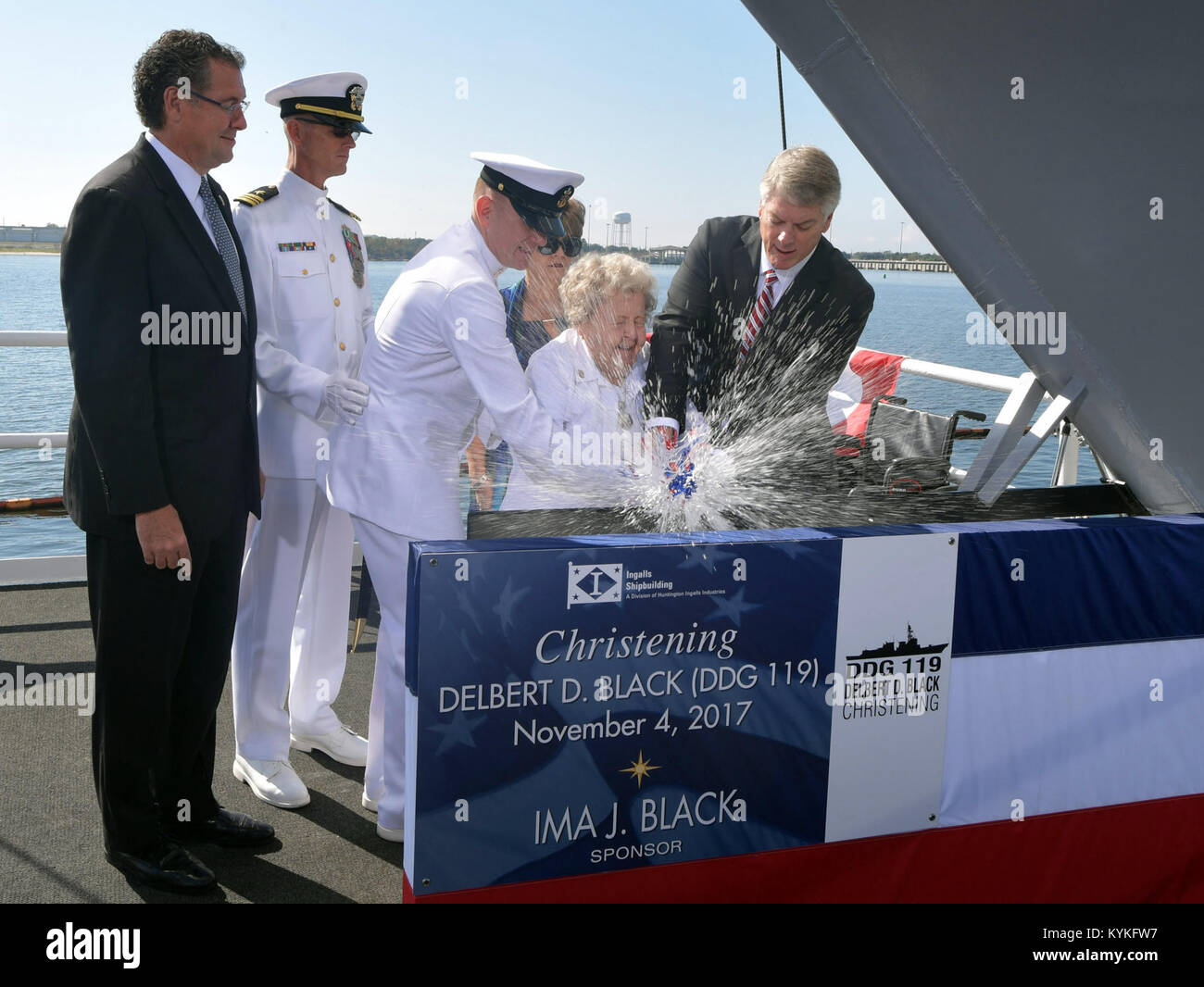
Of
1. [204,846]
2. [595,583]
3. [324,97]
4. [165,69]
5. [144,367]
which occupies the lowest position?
[204,846]

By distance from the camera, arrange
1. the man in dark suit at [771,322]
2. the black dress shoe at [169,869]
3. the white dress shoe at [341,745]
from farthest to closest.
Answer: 1. the white dress shoe at [341,745]
2. the man in dark suit at [771,322]
3. the black dress shoe at [169,869]

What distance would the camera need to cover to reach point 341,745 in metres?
3.63

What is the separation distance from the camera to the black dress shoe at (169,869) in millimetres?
2730

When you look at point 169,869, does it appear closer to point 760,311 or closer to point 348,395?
point 348,395

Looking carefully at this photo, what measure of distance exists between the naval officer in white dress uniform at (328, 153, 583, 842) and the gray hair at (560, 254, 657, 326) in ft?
0.80

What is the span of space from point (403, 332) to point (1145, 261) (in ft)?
6.24

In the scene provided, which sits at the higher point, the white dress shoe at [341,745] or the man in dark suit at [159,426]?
the man in dark suit at [159,426]

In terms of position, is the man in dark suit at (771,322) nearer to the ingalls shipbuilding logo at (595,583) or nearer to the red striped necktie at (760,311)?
the red striped necktie at (760,311)

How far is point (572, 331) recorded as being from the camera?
3066 millimetres

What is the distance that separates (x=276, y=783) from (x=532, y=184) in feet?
6.50

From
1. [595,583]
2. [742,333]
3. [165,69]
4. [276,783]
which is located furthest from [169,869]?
[742,333]

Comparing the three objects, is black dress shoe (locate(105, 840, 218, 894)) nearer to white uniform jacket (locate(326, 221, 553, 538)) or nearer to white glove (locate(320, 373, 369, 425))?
white uniform jacket (locate(326, 221, 553, 538))

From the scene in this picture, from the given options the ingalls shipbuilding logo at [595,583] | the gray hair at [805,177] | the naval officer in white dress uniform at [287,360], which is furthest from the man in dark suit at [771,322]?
the naval officer in white dress uniform at [287,360]
